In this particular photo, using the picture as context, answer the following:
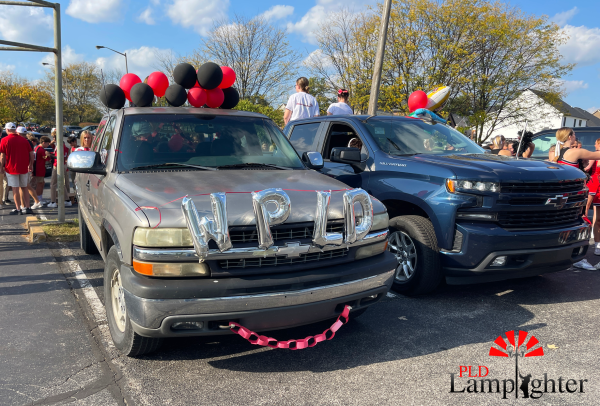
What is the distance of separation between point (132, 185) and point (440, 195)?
278 centimetres

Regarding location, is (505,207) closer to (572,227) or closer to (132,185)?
(572,227)

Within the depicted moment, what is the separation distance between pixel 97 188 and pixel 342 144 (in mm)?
3159

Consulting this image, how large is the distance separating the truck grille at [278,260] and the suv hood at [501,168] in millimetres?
1794

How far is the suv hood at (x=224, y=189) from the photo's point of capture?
2873mm

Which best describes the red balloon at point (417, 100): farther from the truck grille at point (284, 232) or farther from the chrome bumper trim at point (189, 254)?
the chrome bumper trim at point (189, 254)

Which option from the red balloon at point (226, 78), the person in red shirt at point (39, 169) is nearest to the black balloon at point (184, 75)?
the red balloon at point (226, 78)

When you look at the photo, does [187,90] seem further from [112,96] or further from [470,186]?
[470,186]

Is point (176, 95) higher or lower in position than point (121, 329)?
higher

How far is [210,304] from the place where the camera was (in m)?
2.79

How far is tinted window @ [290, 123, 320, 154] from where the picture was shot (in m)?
6.34

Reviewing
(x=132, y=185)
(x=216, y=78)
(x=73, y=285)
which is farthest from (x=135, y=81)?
(x=132, y=185)

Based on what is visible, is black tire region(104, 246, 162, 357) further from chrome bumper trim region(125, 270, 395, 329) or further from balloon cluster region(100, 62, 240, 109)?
balloon cluster region(100, 62, 240, 109)

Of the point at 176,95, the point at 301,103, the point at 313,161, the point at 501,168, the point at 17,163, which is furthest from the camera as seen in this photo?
the point at 17,163

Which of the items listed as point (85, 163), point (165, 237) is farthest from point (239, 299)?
point (85, 163)
